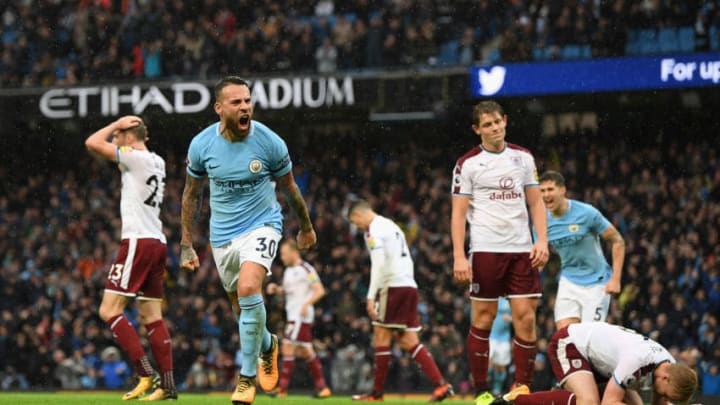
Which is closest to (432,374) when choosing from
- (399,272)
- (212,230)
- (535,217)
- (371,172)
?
(399,272)

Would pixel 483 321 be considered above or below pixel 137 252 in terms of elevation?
below

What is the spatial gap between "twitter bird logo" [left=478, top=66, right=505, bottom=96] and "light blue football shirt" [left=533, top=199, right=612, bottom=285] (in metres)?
11.1

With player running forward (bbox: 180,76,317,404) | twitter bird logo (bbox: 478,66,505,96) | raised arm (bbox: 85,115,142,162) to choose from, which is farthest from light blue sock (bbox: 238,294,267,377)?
twitter bird logo (bbox: 478,66,505,96)

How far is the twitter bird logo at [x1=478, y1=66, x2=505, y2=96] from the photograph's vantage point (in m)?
23.2

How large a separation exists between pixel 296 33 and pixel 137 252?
1500 centimetres

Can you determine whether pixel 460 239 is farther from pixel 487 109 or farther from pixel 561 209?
pixel 561 209

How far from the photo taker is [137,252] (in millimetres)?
11000

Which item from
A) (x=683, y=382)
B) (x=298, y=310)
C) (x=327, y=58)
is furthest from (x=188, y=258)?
(x=327, y=58)

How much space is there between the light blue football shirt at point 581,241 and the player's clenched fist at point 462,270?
271cm

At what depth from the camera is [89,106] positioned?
82.6 feet

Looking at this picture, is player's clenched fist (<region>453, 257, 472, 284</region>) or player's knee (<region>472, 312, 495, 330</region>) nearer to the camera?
player's clenched fist (<region>453, 257, 472, 284</region>)

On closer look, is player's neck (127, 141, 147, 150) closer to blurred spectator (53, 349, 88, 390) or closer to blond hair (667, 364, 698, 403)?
blond hair (667, 364, 698, 403)

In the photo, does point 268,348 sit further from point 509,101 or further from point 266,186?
point 509,101

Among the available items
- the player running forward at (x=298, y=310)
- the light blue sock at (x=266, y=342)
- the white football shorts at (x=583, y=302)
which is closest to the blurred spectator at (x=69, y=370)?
the player running forward at (x=298, y=310)
